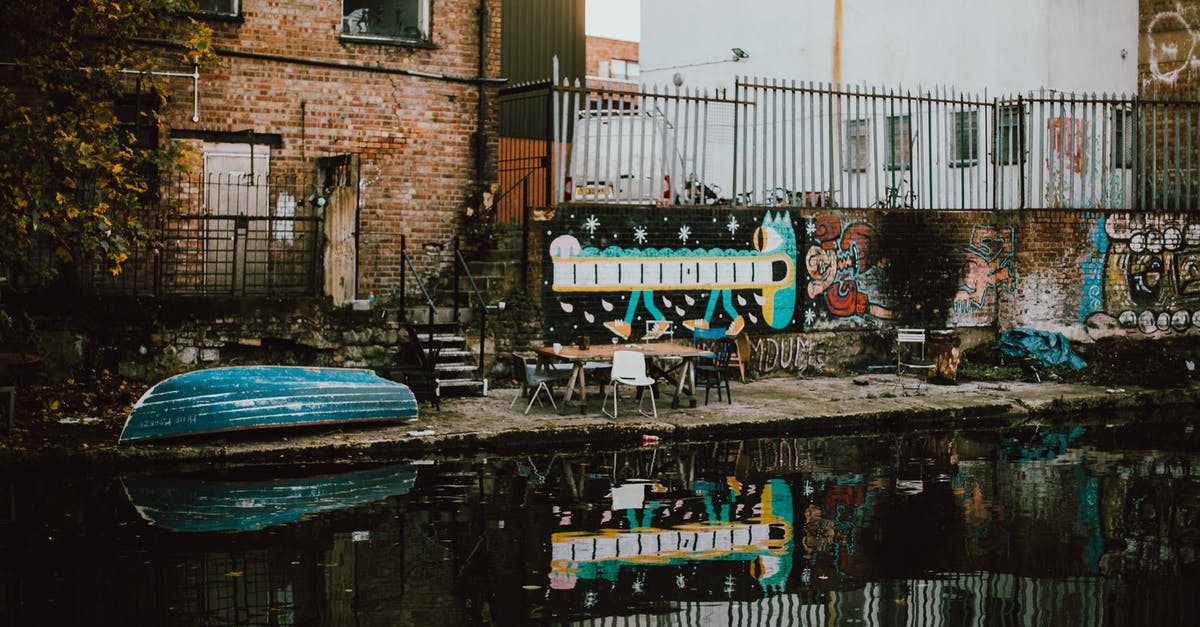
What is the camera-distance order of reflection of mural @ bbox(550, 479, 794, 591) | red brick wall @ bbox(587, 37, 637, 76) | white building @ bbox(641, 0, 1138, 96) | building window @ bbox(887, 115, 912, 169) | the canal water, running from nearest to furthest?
the canal water → reflection of mural @ bbox(550, 479, 794, 591) → building window @ bbox(887, 115, 912, 169) → white building @ bbox(641, 0, 1138, 96) → red brick wall @ bbox(587, 37, 637, 76)

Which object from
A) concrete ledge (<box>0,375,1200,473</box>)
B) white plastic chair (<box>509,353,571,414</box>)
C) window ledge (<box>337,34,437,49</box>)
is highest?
window ledge (<box>337,34,437,49</box>)

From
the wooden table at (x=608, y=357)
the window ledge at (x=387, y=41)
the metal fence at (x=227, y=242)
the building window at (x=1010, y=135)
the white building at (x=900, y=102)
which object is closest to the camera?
the wooden table at (x=608, y=357)

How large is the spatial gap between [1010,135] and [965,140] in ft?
5.80

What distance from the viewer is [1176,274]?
18375 mm

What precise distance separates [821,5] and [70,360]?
1646 centimetres

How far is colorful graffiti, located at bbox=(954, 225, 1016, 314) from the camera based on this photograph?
18.0m

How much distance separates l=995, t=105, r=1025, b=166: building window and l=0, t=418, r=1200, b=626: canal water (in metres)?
7.75

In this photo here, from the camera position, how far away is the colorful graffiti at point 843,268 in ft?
56.5

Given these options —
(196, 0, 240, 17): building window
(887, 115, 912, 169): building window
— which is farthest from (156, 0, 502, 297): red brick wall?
(887, 115, 912, 169): building window

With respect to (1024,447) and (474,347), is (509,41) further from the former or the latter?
(1024,447)

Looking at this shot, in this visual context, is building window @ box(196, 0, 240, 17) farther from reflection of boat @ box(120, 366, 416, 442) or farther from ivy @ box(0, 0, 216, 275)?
reflection of boat @ box(120, 366, 416, 442)

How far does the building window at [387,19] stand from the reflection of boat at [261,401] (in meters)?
6.39

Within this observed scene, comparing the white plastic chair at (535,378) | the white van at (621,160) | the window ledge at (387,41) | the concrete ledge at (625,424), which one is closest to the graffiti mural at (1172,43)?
the concrete ledge at (625,424)

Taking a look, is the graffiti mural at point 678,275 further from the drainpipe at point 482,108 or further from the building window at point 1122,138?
the building window at point 1122,138
